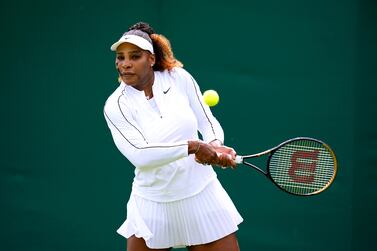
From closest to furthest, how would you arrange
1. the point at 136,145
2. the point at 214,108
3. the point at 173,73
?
the point at 136,145 < the point at 173,73 < the point at 214,108

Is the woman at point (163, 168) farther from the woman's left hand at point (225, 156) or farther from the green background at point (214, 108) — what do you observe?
the green background at point (214, 108)

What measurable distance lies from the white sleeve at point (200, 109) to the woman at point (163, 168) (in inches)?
1.5

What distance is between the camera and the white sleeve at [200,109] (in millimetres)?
4242

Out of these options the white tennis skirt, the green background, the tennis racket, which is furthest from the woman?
the green background

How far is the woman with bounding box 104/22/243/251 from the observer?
4.05 meters

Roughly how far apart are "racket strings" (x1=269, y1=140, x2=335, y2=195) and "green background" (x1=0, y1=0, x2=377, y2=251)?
1047 millimetres

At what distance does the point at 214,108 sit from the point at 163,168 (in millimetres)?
1485

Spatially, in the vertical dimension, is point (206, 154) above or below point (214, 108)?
below

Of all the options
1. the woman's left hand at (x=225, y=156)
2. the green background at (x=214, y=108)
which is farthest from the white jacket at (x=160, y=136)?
the green background at (x=214, y=108)

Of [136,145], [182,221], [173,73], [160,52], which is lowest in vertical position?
[182,221]

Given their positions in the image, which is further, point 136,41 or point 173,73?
point 173,73

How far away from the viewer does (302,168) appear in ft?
14.4

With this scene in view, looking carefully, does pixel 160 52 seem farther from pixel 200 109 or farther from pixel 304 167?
pixel 304 167

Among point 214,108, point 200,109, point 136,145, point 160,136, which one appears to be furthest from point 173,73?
point 214,108
